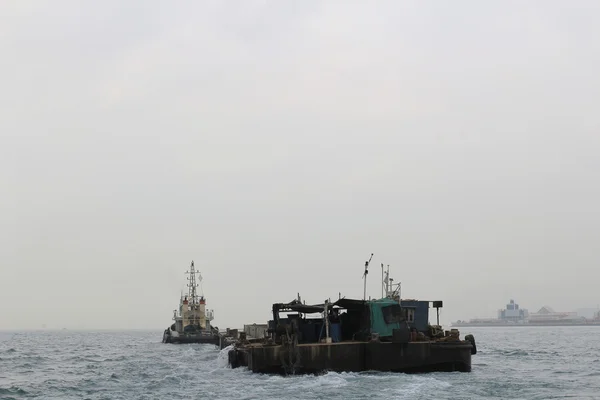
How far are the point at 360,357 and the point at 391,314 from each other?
4.04 metres

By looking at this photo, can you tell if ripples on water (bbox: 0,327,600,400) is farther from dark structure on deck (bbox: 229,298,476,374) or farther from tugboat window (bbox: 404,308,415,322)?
tugboat window (bbox: 404,308,415,322)

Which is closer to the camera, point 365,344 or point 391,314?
point 365,344

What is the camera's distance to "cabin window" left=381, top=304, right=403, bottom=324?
43.7 meters

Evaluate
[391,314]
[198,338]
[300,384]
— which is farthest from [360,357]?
[198,338]

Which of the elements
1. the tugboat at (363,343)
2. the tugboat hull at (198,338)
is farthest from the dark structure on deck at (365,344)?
the tugboat hull at (198,338)

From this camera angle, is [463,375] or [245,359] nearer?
[463,375]

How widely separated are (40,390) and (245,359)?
43.5 feet

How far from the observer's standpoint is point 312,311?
45125 millimetres

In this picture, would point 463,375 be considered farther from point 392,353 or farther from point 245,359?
point 245,359

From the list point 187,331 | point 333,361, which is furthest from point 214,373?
point 187,331

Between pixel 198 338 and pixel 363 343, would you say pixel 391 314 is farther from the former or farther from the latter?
pixel 198 338

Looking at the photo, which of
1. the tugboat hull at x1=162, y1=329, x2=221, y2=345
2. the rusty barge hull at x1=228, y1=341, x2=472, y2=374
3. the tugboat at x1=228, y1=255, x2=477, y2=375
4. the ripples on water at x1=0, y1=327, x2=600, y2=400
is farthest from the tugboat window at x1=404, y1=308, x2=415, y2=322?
the tugboat hull at x1=162, y1=329, x2=221, y2=345

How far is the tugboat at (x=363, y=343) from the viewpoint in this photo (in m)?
40.5

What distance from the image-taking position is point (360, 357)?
1614 inches
